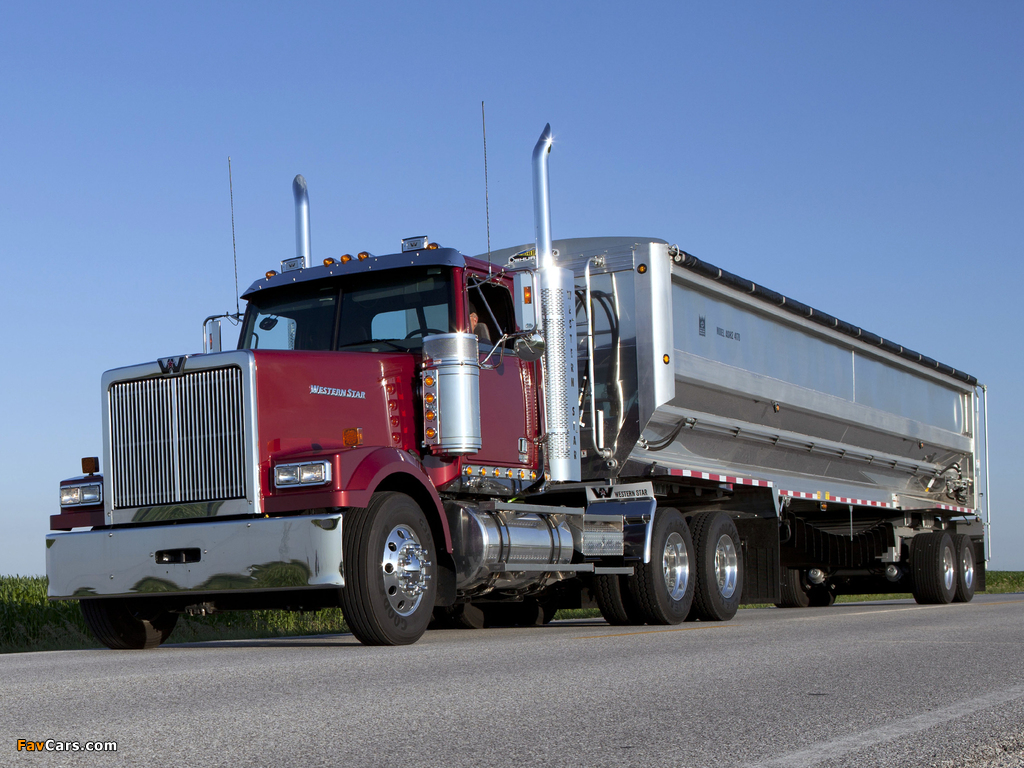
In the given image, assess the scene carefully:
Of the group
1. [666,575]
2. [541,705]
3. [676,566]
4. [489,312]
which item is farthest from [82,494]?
[676,566]

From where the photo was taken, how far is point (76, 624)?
15102mm

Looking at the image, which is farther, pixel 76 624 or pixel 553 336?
pixel 76 624

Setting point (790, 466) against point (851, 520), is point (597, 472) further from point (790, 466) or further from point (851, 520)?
point (851, 520)

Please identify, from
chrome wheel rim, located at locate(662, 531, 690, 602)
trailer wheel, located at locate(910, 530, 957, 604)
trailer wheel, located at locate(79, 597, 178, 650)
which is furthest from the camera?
trailer wheel, located at locate(910, 530, 957, 604)

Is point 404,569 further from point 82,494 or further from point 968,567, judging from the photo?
point 968,567

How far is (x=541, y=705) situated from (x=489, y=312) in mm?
5786

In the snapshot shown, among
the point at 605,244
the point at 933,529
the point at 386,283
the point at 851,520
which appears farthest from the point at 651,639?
the point at 933,529

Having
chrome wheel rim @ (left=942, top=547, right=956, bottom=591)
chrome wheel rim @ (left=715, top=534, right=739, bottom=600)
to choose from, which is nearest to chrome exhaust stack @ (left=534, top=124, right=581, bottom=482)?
chrome wheel rim @ (left=715, top=534, right=739, bottom=600)

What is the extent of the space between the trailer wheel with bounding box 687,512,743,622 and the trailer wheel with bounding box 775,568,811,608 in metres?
Answer: 5.90

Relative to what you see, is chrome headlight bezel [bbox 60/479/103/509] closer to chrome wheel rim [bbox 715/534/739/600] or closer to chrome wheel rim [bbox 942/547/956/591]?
chrome wheel rim [bbox 715/534/739/600]

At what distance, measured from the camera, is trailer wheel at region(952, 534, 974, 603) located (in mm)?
18516

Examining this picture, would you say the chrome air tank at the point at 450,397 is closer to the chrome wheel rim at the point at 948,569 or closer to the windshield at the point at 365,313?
the windshield at the point at 365,313

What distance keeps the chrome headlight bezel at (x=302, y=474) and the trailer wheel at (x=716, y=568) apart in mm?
5147

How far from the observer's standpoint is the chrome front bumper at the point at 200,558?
7.98m
